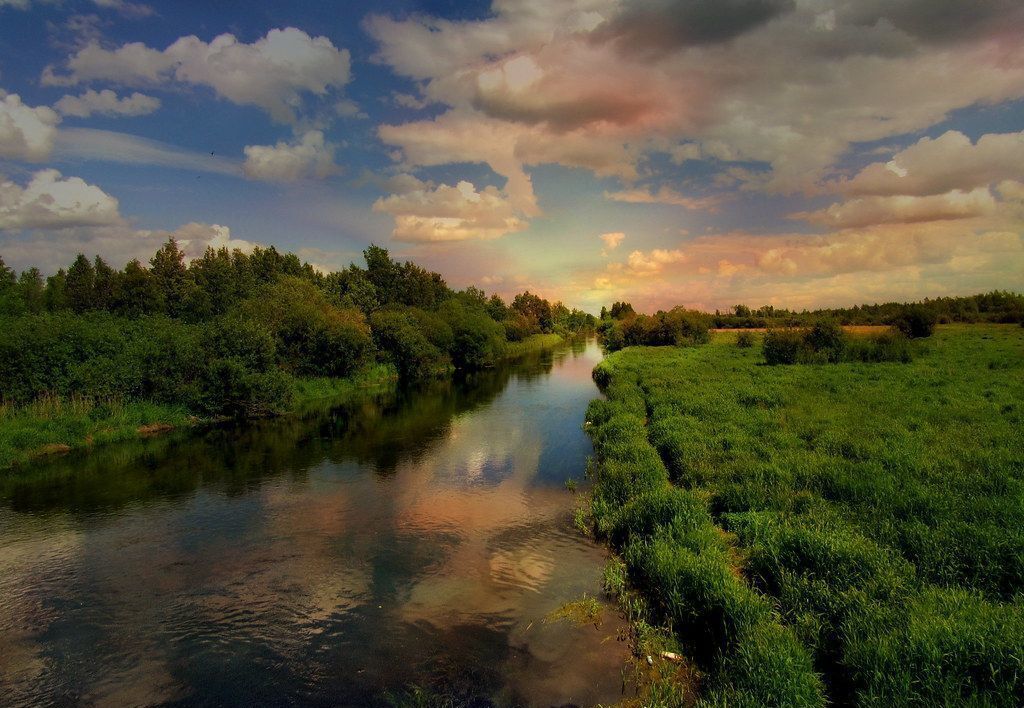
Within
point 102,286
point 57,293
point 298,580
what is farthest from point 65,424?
point 57,293

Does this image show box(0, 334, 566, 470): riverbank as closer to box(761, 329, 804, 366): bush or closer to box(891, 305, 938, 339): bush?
box(761, 329, 804, 366): bush

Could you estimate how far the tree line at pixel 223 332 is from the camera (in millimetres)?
26906

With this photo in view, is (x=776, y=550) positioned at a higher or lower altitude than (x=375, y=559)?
higher

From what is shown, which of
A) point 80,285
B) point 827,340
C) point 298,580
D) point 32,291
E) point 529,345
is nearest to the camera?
point 298,580

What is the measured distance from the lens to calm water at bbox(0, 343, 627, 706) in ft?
29.3

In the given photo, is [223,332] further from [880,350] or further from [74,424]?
[880,350]

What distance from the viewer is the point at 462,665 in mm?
9016

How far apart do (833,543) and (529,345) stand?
9956cm

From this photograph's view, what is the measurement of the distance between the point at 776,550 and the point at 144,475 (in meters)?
23.8

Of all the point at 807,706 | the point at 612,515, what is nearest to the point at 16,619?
the point at 612,515

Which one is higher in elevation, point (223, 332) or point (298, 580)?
point (223, 332)

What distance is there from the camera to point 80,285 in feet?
250

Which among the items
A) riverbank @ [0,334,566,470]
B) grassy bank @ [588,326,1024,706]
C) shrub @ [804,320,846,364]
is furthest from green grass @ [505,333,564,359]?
grassy bank @ [588,326,1024,706]

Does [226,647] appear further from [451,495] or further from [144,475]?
[144,475]
